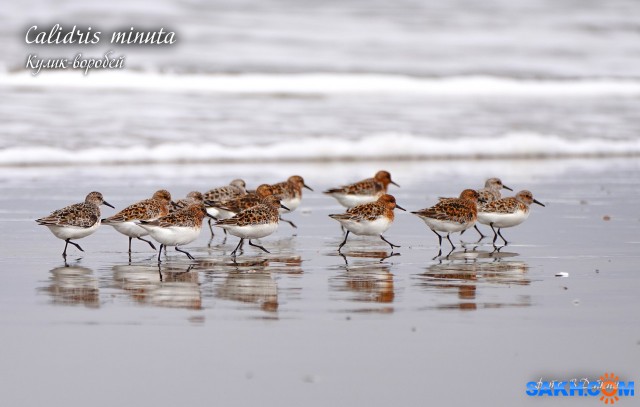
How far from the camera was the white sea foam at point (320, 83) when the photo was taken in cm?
3225

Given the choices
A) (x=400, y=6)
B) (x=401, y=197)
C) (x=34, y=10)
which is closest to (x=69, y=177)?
(x=401, y=197)

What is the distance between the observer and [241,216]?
12.9m

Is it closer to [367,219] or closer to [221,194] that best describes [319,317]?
[367,219]

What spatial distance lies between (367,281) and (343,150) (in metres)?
15.5

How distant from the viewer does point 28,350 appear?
7.96m

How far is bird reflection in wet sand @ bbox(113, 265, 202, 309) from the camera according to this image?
9.81 metres

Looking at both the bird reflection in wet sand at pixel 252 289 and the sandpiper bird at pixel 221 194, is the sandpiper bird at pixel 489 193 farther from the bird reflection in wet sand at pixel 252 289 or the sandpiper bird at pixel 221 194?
the bird reflection in wet sand at pixel 252 289

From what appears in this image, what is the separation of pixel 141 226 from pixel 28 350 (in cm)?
433

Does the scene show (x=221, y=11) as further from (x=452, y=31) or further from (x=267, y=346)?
(x=267, y=346)

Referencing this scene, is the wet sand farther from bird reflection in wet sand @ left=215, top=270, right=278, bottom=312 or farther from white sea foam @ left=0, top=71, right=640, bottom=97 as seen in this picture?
white sea foam @ left=0, top=71, right=640, bottom=97

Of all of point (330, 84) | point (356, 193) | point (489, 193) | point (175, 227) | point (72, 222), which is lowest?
point (175, 227)

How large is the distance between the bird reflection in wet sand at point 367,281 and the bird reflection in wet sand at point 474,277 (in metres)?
0.40

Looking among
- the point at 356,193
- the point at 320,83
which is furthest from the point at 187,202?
the point at 320,83

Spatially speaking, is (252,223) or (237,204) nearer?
(252,223)
